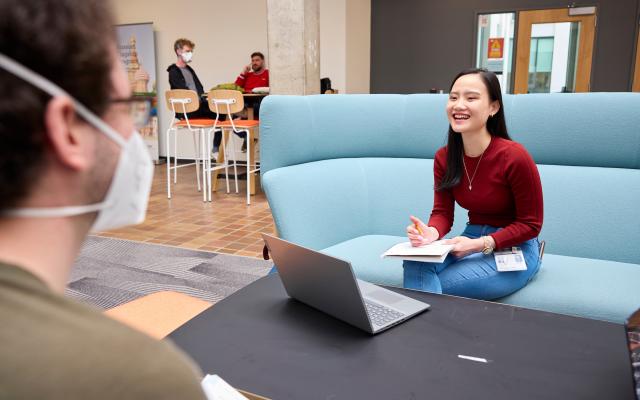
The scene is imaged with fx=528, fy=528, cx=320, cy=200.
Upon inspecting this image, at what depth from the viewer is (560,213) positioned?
2297 millimetres

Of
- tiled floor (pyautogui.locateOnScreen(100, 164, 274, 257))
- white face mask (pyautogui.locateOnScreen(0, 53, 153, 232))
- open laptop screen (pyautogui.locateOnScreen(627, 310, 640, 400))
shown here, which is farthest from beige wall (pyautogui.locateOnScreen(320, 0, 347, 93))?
white face mask (pyautogui.locateOnScreen(0, 53, 153, 232))

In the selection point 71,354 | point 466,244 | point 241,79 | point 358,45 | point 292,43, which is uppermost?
point 358,45

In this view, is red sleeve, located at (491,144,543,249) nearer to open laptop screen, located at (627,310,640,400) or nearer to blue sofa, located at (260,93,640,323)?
blue sofa, located at (260,93,640,323)

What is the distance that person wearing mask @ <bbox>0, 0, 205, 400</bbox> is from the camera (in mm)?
402

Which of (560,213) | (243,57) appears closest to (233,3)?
(243,57)

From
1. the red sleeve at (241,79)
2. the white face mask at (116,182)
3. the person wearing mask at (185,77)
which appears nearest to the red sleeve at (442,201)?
the white face mask at (116,182)

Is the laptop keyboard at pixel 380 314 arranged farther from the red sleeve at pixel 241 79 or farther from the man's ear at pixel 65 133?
the red sleeve at pixel 241 79

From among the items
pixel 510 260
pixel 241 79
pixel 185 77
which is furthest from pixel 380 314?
pixel 241 79

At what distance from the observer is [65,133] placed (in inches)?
18.6

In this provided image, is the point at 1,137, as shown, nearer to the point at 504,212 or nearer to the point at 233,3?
the point at 504,212

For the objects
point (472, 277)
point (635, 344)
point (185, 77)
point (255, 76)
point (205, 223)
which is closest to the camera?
point (635, 344)

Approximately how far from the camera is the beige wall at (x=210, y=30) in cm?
730

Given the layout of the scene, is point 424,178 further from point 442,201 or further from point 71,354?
point 71,354

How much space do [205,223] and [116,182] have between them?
12.7 ft
